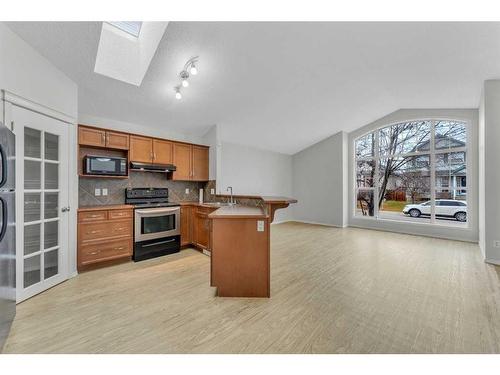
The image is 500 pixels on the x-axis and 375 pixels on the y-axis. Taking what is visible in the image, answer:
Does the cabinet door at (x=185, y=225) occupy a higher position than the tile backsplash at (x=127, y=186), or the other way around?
the tile backsplash at (x=127, y=186)

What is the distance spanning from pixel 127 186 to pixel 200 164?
1.41m

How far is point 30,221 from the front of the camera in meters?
2.36

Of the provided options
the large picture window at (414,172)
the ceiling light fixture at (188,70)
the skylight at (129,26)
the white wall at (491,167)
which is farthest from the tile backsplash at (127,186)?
the white wall at (491,167)

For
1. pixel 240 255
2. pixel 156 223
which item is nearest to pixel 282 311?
pixel 240 255

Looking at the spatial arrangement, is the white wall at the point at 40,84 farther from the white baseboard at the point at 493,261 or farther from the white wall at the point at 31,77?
the white baseboard at the point at 493,261

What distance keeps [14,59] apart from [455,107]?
7.26 m

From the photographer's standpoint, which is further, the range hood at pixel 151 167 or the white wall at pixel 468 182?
the white wall at pixel 468 182

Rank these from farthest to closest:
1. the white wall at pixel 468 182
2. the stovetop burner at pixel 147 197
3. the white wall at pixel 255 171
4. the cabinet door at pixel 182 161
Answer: the white wall at pixel 255 171 < the white wall at pixel 468 182 < the cabinet door at pixel 182 161 < the stovetop burner at pixel 147 197

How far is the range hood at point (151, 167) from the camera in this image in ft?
12.1

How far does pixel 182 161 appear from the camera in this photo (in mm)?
4395

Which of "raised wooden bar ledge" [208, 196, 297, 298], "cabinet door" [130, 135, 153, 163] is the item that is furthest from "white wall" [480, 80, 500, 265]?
"cabinet door" [130, 135, 153, 163]

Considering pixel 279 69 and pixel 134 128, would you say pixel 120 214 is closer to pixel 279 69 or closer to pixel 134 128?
pixel 134 128

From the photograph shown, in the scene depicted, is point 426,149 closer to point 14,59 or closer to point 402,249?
point 402,249

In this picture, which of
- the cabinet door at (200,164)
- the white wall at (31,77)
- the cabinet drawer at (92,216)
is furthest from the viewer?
the cabinet door at (200,164)
